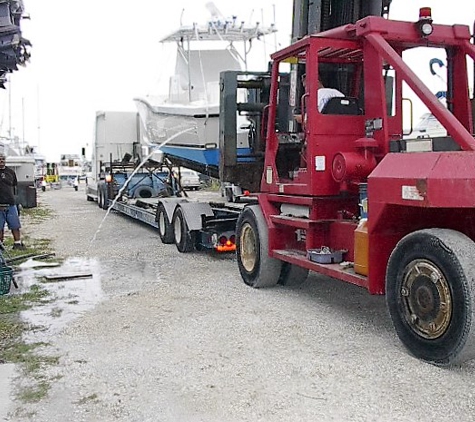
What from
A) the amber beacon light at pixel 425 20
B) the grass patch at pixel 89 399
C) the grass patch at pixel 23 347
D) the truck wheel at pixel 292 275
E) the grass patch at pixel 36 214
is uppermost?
the amber beacon light at pixel 425 20

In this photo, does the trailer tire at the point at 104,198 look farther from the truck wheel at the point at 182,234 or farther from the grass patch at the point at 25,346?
the grass patch at the point at 25,346

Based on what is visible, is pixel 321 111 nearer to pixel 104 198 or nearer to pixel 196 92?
pixel 196 92

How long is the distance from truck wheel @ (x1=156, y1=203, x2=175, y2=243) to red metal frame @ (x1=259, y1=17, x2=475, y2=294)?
424 cm

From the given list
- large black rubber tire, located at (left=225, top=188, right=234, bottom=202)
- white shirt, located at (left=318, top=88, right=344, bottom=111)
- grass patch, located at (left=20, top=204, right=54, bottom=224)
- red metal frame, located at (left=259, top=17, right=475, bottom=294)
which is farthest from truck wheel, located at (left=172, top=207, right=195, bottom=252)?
grass patch, located at (left=20, top=204, right=54, bottom=224)

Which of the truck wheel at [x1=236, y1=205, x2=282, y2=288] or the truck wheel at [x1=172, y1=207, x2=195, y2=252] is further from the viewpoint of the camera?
the truck wheel at [x1=172, y1=207, x2=195, y2=252]

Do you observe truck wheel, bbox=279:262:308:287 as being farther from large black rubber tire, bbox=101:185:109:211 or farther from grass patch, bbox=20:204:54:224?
large black rubber tire, bbox=101:185:109:211

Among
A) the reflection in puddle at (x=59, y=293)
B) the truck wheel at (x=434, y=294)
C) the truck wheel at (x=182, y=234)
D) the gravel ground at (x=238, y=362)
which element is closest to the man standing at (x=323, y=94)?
the truck wheel at (x=434, y=294)

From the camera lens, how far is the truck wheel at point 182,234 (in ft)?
33.6

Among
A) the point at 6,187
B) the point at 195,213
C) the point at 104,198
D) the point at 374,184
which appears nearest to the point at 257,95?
the point at 195,213

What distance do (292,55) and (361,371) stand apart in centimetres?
343

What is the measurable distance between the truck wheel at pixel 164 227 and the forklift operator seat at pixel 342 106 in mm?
5549

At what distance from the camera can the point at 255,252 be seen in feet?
24.3

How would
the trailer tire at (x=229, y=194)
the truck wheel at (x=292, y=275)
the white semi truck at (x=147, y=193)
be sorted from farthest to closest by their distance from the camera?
the trailer tire at (x=229, y=194), the white semi truck at (x=147, y=193), the truck wheel at (x=292, y=275)

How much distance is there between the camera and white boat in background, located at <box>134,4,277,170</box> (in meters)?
10.7
